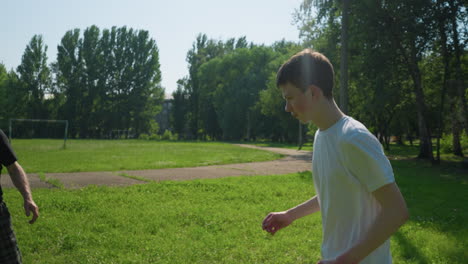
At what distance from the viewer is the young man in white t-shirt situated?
1.42 metres

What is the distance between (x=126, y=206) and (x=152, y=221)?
1.40m

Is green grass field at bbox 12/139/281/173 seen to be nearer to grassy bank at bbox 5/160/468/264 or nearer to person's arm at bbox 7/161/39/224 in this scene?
grassy bank at bbox 5/160/468/264

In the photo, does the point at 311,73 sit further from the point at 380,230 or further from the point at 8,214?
the point at 8,214

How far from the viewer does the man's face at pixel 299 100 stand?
1660 millimetres

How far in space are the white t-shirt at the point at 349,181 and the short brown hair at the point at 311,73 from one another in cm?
19

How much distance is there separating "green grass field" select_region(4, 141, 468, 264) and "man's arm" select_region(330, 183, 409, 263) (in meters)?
3.42

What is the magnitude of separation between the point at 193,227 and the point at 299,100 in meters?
4.80

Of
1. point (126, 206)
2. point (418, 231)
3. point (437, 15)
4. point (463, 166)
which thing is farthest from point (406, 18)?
point (126, 206)

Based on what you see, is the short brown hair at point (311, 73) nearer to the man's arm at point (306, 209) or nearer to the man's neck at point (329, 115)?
the man's neck at point (329, 115)

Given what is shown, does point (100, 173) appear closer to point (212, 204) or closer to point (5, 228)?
point (212, 204)

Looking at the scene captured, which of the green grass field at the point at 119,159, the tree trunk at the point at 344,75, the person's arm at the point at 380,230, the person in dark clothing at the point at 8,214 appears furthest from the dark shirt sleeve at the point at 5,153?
the green grass field at the point at 119,159

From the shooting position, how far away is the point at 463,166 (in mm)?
16359

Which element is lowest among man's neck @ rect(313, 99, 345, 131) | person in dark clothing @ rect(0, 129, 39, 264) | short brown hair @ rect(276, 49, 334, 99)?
person in dark clothing @ rect(0, 129, 39, 264)

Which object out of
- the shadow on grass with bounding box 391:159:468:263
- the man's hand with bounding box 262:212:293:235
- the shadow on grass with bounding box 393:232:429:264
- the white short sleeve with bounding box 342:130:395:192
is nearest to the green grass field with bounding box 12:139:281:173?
the shadow on grass with bounding box 391:159:468:263
